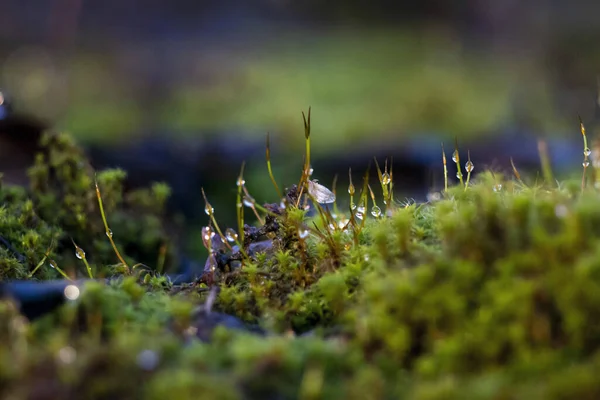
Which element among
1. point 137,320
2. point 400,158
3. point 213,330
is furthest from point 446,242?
point 400,158

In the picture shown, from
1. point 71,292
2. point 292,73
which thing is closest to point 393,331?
point 71,292

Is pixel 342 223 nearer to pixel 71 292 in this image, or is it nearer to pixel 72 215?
pixel 71 292

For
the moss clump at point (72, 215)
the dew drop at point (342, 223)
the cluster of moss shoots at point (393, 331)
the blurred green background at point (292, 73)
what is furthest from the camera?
the blurred green background at point (292, 73)

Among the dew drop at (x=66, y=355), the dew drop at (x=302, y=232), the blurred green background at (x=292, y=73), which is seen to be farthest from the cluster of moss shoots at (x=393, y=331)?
the blurred green background at (x=292, y=73)

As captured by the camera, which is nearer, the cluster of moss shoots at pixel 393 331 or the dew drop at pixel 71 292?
the cluster of moss shoots at pixel 393 331

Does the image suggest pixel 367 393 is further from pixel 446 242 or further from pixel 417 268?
pixel 446 242

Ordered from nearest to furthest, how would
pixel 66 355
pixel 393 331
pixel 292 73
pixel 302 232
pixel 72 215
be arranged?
→ pixel 66 355
pixel 393 331
pixel 302 232
pixel 72 215
pixel 292 73

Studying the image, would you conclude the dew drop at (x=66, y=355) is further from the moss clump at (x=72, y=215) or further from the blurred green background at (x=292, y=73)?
the blurred green background at (x=292, y=73)

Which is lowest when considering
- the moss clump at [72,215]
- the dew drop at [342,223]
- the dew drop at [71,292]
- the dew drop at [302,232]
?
the moss clump at [72,215]

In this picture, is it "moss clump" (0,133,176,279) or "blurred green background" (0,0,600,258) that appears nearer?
"moss clump" (0,133,176,279)

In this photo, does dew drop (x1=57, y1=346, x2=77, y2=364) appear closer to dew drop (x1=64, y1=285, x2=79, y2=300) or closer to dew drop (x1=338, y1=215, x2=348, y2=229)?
dew drop (x1=64, y1=285, x2=79, y2=300)

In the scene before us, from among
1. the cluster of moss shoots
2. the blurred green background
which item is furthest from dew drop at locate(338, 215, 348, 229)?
the blurred green background
